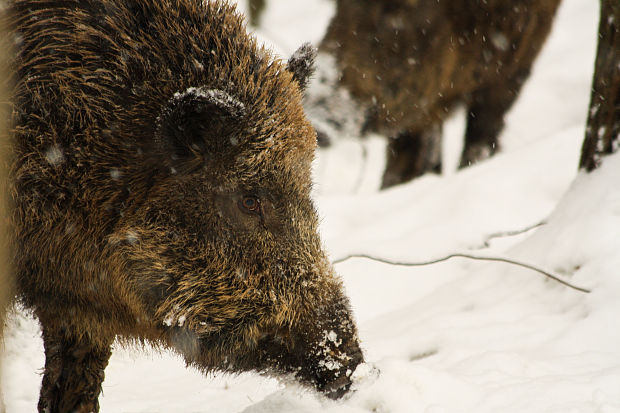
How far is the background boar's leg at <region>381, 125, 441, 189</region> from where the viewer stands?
8.95m

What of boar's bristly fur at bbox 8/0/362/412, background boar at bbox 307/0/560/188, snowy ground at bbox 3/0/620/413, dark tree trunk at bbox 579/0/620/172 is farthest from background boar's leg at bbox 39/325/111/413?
background boar at bbox 307/0/560/188

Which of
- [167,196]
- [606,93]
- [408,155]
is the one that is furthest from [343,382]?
[408,155]

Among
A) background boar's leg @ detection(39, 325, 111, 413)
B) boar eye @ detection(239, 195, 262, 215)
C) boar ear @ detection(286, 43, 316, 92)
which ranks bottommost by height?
background boar's leg @ detection(39, 325, 111, 413)

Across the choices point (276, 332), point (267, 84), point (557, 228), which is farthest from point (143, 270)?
point (557, 228)

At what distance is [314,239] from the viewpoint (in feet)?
9.70

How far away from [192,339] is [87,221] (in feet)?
2.14

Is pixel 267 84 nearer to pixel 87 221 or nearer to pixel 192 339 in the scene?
pixel 87 221

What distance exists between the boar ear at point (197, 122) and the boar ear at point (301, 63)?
2.15 feet

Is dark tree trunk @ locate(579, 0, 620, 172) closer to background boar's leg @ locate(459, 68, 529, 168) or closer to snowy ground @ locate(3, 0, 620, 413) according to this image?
snowy ground @ locate(3, 0, 620, 413)

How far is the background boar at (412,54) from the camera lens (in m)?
7.73

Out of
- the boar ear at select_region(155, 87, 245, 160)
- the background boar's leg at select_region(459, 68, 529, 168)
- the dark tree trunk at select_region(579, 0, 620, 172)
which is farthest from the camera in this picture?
Answer: the background boar's leg at select_region(459, 68, 529, 168)

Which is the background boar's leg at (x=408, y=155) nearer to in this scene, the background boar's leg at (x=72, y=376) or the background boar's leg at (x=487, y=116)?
the background boar's leg at (x=487, y=116)

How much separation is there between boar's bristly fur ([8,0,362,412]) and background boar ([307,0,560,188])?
191 inches

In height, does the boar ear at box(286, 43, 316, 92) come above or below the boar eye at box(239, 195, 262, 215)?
above
